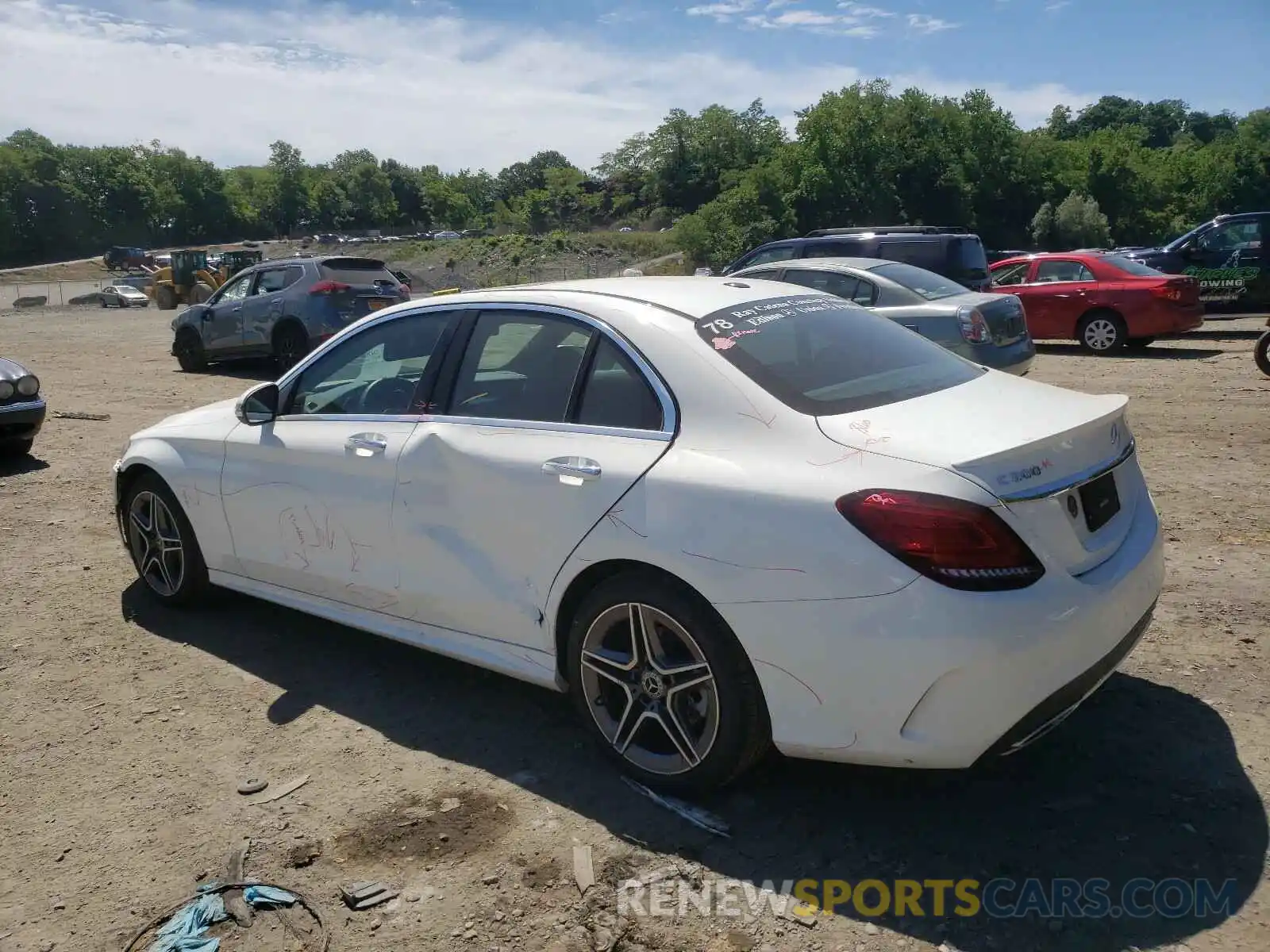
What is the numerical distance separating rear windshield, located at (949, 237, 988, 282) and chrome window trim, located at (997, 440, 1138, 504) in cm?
1057

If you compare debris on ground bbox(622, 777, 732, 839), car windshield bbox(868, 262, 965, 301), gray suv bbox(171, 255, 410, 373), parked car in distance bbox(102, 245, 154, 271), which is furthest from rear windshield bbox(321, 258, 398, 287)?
parked car in distance bbox(102, 245, 154, 271)

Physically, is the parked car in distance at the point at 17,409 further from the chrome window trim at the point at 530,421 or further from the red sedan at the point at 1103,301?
the red sedan at the point at 1103,301

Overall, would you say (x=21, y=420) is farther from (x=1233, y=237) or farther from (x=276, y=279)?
(x=1233, y=237)

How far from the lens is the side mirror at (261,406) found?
183 inches

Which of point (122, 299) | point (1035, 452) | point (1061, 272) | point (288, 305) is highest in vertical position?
point (1035, 452)

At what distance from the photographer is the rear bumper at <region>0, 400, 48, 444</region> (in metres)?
8.48

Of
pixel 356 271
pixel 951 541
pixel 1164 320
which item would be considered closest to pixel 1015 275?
pixel 1164 320

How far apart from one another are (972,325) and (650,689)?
7.28 metres

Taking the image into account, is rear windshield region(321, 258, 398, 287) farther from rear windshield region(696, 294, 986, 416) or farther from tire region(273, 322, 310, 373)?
rear windshield region(696, 294, 986, 416)

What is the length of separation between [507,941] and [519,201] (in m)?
147

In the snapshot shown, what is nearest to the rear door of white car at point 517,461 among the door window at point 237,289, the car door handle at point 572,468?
the car door handle at point 572,468

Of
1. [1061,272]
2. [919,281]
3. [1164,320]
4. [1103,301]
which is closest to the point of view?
[919,281]

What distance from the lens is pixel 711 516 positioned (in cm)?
305

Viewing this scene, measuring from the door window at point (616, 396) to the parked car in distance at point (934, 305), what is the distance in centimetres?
597
